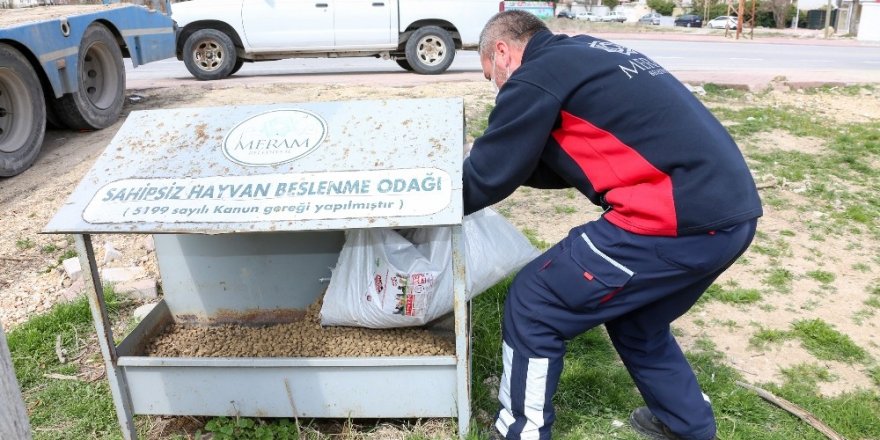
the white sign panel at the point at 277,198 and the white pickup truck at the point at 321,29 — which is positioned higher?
the white pickup truck at the point at 321,29

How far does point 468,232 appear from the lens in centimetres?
270

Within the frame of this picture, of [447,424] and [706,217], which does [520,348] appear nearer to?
[447,424]

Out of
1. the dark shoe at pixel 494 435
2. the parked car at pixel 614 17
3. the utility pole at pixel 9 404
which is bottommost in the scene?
the dark shoe at pixel 494 435

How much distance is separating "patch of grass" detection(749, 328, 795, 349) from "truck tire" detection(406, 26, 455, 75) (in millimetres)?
7175

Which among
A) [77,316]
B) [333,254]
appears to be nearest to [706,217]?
[333,254]

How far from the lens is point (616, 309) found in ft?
7.22

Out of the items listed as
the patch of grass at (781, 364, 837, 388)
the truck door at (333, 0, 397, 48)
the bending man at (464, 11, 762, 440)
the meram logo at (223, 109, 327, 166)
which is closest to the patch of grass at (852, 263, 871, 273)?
the patch of grass at (781, 364, 837, 388)

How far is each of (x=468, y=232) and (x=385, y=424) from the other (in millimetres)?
818

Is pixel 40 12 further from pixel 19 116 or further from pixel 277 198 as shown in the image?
pixel 277 198

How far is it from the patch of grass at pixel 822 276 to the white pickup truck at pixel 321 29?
21.7ft

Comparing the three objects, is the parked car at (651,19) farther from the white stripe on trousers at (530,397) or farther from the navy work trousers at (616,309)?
the white stripe on trousers at (530,397)

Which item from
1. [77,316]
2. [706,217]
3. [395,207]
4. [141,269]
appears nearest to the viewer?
[706,217]

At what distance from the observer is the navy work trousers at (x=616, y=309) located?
2.09 meters

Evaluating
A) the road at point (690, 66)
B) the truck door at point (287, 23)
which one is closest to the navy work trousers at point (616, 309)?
the road at point (690, 66)
